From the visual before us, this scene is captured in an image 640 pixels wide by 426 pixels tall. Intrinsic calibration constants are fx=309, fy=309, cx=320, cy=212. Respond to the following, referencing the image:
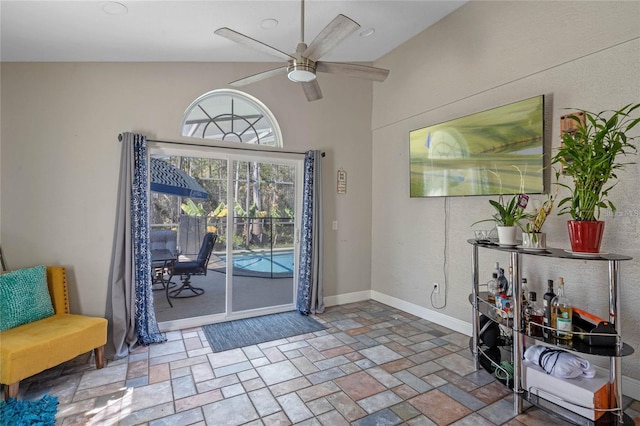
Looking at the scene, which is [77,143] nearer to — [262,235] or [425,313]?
[262,235]

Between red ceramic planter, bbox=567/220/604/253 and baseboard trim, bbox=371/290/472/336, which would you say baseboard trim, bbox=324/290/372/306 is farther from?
red ceramic planter, bbox=567/220/604/253

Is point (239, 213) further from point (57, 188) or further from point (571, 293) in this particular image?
point (571, 293)

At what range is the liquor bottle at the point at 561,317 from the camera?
6.53 feet

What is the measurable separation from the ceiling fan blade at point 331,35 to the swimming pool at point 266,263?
2.64 meters

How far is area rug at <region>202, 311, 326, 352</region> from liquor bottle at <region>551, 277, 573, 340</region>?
7.52 feet

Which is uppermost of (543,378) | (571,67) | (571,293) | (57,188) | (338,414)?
(571,67)

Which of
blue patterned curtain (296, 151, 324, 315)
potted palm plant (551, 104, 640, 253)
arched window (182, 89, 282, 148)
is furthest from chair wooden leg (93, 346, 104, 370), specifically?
potted palm plant (551, 104, 640, 253)

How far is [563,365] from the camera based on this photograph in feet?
6.63

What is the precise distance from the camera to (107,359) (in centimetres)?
287

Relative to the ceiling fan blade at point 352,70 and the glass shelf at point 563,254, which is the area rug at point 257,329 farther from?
the ceiling fan blade at point 352,70

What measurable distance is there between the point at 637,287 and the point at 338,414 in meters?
2.33

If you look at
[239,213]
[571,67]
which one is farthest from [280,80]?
[571,67]

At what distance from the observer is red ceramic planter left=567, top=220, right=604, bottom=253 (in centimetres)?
195

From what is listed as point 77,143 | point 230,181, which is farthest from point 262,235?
point 77,143
